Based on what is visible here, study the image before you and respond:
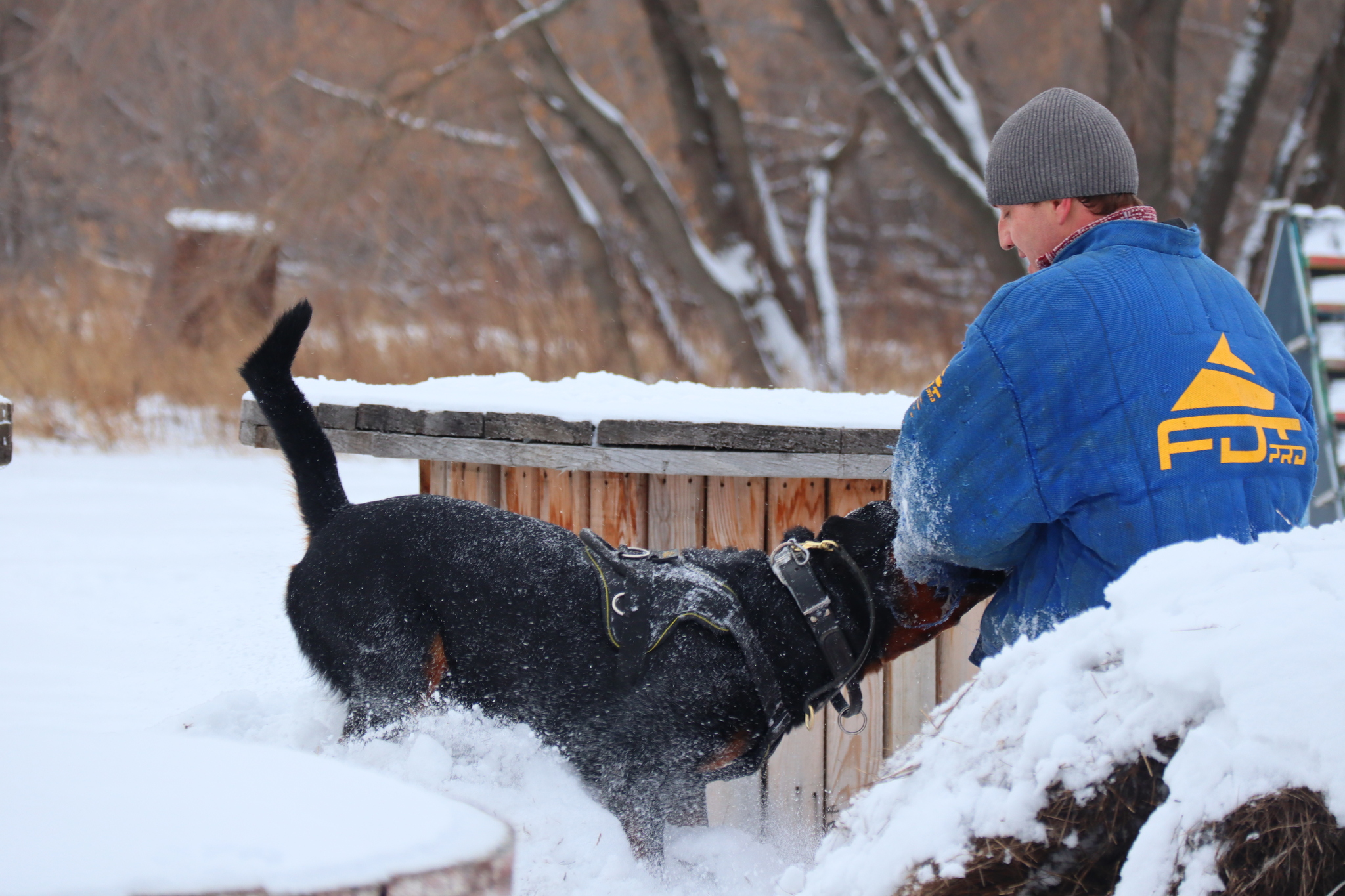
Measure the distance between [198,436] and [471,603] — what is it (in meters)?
7.84

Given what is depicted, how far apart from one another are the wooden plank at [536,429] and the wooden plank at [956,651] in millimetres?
1166

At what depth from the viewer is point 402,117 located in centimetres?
979

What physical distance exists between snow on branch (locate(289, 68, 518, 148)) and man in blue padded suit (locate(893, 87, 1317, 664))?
27.6 ft

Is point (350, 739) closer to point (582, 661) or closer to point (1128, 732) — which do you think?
point (582, 661)

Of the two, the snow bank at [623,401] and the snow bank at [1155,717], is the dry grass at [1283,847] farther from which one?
the snow bank at [623,401]

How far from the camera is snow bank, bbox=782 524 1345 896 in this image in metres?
1.15

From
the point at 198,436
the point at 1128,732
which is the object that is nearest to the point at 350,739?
the point at 1128,732

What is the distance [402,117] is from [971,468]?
9030 mm

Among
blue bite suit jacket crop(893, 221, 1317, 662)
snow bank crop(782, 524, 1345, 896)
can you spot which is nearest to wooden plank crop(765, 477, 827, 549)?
blue bite suit jacket crop(893, 221, 1317, 662)

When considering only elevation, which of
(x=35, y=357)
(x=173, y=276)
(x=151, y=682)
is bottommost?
(x=151, y=682)

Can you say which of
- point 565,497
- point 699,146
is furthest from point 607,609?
point 699,146

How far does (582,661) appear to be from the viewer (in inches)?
93.0

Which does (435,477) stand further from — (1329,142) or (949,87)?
(1329,142)

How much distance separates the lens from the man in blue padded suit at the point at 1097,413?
175cm
